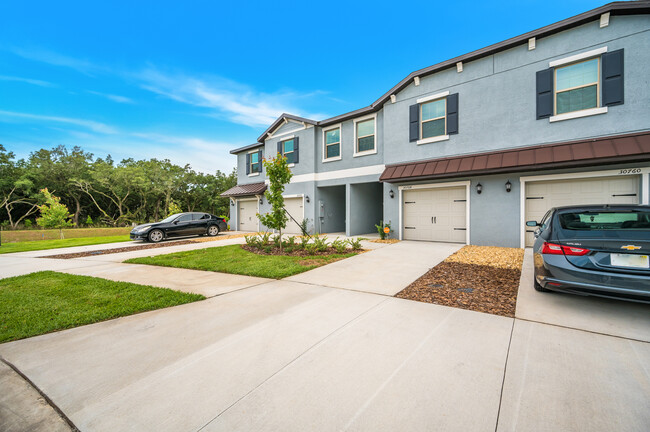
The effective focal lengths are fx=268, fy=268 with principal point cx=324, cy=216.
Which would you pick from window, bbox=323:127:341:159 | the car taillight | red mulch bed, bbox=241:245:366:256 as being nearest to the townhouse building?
window, bbox=323:127:341:159

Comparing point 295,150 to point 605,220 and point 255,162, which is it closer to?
point 255,162

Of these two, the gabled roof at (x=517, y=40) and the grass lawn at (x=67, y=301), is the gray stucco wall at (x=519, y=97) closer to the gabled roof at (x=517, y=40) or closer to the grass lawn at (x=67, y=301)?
A: the gabled roof at (x=517, y=40)

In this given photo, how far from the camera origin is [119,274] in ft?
20.5

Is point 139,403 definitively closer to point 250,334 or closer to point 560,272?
point 250,334

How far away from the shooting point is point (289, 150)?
1577 cm

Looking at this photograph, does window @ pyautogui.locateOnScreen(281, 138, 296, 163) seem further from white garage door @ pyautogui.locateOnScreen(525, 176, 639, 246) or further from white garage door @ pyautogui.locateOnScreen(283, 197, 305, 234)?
white garage door @ pyautogui.locateOnScreen(525, 176, 639, 246)

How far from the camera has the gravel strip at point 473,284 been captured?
13.1ft

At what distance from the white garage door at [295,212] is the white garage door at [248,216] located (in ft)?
9.05

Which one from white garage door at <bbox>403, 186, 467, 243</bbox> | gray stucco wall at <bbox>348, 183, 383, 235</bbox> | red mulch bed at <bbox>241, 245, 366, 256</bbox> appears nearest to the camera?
red mulch bed at <bbox>241, 245, 366, 256</bbox>

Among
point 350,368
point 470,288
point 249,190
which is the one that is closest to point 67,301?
point 350,368

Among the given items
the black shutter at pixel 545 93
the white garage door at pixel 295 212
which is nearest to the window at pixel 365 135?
the white garage door at pixel 295 212

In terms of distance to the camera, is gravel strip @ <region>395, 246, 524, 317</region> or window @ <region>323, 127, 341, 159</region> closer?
gravel strip @ <region>395, 246, 524, 317</region>

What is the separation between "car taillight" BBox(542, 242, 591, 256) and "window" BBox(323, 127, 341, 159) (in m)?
10.7

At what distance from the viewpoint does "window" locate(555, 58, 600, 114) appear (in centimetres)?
782
